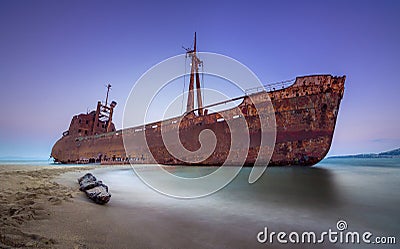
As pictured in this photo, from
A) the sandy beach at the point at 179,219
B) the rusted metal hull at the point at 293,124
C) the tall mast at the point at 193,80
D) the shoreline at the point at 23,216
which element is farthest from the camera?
the tall mast at the point at 193,80

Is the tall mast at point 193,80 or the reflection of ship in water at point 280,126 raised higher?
the tall mast at point 193,80

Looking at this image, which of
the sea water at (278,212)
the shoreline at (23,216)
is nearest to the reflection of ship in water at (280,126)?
the sea water at (278,212)

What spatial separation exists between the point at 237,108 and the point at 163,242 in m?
9.22

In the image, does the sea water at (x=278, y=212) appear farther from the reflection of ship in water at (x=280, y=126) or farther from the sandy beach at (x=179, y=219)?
the reflection of ship in water at (x=280, y=126)

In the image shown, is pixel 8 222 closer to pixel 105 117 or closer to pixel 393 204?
pixel 393 204

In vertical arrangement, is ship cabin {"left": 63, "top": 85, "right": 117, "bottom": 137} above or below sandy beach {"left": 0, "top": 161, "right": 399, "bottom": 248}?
above

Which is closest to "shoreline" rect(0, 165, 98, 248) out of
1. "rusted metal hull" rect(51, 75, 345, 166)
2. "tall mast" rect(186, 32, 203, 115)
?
"rusted metal hull" rect(51, 75, 345, 166)

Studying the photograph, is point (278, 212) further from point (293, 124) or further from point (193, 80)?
point (193, 80)

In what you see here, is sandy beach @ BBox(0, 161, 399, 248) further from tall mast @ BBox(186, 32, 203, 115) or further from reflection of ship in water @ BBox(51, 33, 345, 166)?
tall mast @ BBox(186, 32, 203, 115)

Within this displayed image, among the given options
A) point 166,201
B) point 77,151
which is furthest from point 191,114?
point 77,151

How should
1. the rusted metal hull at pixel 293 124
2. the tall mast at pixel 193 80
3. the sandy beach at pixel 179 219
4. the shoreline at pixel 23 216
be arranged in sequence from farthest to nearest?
the tall mast at pixel 193 80, the rusted metal hull at pixel 293 124, the sandy beach at pixel 179 219, the shoreline at pixel 23 216

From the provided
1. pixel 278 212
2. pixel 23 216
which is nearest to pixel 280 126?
pixel 278 212

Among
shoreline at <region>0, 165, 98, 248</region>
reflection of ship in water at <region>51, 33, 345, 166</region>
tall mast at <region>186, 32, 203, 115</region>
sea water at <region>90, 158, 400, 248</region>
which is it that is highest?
tall mast at <region>186, 32, 203, 115</region>

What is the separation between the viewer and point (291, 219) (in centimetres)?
270
